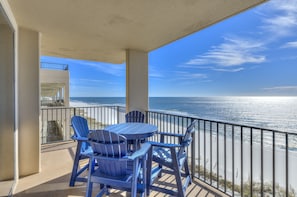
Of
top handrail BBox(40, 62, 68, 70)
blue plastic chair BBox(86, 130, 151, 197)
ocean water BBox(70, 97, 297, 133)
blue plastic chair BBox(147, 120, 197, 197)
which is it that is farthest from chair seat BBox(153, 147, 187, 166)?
top handrail BBox(40, 62, 68, 70)

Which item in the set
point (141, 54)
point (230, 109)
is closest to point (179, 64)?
point (230, 109)

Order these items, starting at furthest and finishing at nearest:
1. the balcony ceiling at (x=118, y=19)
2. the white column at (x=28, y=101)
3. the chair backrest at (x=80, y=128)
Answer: the white column at (x=28, y=101), the chair backrest at (x=80, y=128), the balcony ceiling at (x=118, y=19)

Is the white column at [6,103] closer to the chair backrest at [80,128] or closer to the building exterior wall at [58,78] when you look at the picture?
the chair backrest at [80,128]

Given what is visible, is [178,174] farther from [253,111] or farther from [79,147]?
[253,111]

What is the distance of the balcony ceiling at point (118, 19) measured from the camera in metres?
2.03

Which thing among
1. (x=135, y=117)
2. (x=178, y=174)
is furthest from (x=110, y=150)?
(x=135, y=117)

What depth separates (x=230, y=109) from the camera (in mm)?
17750

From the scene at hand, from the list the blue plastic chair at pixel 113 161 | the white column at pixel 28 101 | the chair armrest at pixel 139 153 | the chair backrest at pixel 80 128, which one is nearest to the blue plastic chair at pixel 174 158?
the chair armrest at pixel 139 153

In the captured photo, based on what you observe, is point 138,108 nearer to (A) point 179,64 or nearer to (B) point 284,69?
(B) point 284,69

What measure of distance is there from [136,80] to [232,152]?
8.25ft

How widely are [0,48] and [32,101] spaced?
883 mm

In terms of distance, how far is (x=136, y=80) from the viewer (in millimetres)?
4047

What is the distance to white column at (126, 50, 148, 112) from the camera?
397cm

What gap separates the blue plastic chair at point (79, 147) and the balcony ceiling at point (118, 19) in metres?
1.43
